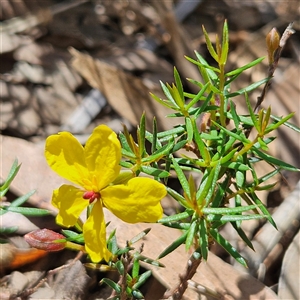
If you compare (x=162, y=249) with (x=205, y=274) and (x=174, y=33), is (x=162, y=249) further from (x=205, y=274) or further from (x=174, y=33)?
(x=174, y=33)

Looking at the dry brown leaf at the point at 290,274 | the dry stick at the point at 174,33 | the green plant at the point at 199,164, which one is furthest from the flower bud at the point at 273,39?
the dry stick at the point at 174,33

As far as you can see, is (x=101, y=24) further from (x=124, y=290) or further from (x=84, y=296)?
(x=124, y=290)

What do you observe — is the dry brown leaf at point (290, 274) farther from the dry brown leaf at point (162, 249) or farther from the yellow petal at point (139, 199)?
the yellow petal at point (139, 199)

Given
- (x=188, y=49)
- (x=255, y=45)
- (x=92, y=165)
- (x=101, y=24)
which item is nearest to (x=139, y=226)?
(x=92, y=165)

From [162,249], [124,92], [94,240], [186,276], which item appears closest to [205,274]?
[162,249]

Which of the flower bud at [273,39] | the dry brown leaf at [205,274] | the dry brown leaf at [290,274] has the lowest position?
the dry brown leaf at [290,274]

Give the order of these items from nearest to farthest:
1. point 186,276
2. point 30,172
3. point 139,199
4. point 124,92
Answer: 1. point 139,199
2. point 186,276
3. point 30,172
4. point 124,92

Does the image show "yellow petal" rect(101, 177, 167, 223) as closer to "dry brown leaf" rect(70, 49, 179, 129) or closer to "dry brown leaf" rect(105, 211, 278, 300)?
"dry brown leaf" rect(105, 211, 278, 300)
